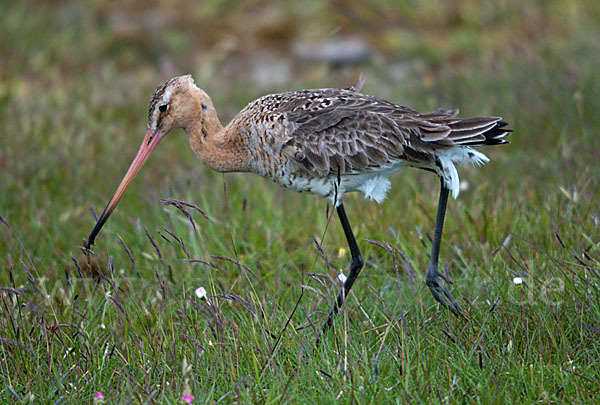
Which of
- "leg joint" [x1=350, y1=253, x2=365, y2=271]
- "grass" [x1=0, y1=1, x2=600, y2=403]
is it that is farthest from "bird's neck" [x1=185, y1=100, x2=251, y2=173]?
"leg joint" [x1=350, y1=253, x2=365, y2=271]

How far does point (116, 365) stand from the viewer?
3.86 m

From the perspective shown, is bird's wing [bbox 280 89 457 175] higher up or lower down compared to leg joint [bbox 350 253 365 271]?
higher up

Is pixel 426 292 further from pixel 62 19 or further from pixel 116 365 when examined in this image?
pixel 62 19

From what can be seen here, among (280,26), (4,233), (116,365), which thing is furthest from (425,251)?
(280,26)

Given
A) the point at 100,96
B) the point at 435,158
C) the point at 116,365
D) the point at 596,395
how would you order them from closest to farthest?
the point at 596,395
the point at 116,365
the point at 435,158
the point at 100,96

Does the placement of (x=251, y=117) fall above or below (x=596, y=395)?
above

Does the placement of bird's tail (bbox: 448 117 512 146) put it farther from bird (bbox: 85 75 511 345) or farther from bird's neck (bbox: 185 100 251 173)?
bird's neck (bbox: 185 100 251 173)

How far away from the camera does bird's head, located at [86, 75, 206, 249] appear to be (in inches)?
186

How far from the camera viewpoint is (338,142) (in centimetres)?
443

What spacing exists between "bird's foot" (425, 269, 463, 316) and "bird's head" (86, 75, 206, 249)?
5.86ft

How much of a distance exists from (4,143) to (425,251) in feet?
14.8

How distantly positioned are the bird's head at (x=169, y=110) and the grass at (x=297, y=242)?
639 mm

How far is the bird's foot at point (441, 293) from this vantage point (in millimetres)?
3943

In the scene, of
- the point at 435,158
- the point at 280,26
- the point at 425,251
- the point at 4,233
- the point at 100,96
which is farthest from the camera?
the point at 280,26
